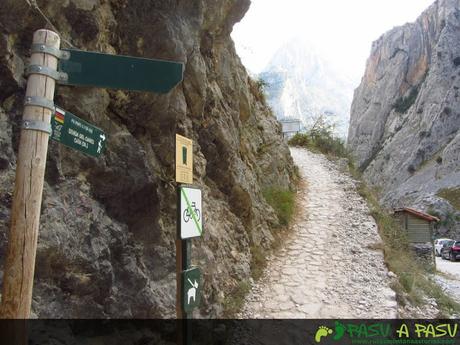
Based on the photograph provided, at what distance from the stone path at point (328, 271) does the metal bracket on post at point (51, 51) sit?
4536 millimetres

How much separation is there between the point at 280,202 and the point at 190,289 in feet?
24.6

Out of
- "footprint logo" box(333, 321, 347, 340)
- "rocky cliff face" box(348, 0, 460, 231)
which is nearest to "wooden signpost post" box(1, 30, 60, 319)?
"footprint logo" box(333, 321, 347, 340)

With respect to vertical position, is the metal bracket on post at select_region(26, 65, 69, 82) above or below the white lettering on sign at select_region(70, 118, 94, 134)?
above

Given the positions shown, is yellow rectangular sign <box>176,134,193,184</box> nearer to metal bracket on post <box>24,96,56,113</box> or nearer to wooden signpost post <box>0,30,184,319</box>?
wooden signpost post <box>0,30,184,319</box>

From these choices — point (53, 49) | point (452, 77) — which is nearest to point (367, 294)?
point (53, 49)

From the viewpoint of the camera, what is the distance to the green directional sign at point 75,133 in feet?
6.68

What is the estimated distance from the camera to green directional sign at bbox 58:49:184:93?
6.66 ft

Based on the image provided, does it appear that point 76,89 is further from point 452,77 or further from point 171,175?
point 452,77

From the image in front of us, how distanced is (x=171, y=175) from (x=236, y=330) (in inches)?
94.9

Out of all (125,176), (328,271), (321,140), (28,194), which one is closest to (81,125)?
(28,194)

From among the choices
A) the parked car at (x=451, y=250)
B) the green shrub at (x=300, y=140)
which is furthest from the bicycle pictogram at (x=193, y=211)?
the parked car at (x=451, y=250)

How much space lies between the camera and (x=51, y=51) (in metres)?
1.93

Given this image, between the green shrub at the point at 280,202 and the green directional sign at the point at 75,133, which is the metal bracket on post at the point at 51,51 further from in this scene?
the green shrub at the point at 280,202

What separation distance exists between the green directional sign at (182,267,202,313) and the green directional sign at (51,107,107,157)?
113 centimetres
